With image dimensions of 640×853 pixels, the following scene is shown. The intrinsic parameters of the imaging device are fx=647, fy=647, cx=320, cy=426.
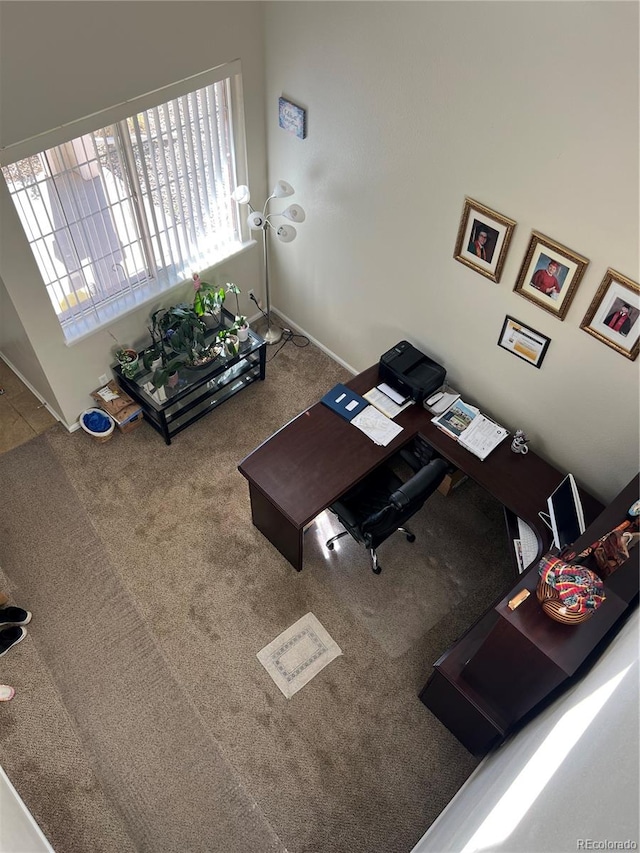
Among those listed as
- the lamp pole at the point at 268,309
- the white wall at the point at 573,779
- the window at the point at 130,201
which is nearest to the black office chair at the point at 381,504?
the white wall at the point at 573,779

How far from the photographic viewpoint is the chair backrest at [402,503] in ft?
12.0

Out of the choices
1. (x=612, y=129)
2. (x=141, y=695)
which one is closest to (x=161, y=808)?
(x=141, y=695)

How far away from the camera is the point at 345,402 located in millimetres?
4383

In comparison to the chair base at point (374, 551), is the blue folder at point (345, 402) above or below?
above

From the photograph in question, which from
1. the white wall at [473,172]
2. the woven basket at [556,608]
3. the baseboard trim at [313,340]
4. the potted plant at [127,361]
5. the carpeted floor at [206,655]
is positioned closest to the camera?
the woven basket at [556,608]

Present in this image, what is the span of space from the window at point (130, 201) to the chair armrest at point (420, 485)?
2467mm

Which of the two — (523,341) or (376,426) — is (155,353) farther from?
(523,341)

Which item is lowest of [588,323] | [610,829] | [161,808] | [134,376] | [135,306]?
[161,808]

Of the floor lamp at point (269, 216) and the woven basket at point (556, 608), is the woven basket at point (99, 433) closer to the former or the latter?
the floor lamp at point (269, 216)

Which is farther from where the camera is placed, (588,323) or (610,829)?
(588,323)

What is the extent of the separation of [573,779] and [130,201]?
4058 millimetres

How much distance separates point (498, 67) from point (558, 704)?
3031 millimetres

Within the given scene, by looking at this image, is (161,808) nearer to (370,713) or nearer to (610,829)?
(370,713)

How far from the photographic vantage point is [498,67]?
Answer: 3.16 metres
